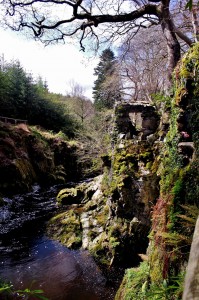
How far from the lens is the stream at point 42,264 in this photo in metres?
7.11

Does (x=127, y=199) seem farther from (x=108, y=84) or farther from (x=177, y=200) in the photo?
(x=108, y=84)

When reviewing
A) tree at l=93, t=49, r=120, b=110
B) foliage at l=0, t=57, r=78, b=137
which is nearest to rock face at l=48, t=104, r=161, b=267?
tree at l=93, t=49, r=120, b=110

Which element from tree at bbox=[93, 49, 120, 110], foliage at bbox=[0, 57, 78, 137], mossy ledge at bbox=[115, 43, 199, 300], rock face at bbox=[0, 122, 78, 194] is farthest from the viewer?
foliage at bbox=[0, 57, 78, 137]

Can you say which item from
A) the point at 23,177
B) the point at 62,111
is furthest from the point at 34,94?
the point at 23,177

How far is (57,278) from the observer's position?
7.68m

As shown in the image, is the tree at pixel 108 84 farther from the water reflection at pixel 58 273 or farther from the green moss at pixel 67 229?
the water reflection at pixel 58 273

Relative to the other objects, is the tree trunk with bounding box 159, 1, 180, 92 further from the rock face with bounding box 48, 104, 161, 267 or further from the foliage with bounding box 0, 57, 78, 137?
the foliage with bounding box 0, 57, 78, 137

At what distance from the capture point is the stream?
7.11 meters

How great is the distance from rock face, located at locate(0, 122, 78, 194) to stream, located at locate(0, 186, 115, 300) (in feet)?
10.2

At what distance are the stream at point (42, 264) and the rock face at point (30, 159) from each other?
309 centimetres

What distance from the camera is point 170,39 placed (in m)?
7.77

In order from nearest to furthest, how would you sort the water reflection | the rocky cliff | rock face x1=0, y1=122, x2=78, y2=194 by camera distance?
the rocky cliff → the water reflection → rock face x1=0, y1=122, x2=78, y2=194

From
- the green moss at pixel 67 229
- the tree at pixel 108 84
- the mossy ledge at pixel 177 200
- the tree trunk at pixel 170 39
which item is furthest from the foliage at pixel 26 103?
the mossy ledge at pixel 177 200

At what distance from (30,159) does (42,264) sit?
36.4 feet
